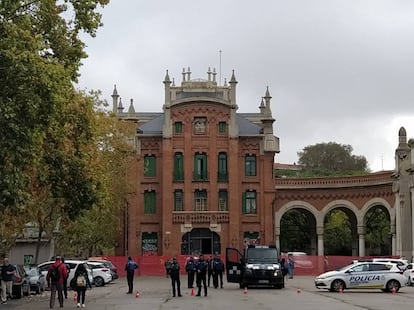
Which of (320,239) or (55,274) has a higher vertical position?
(320,239)

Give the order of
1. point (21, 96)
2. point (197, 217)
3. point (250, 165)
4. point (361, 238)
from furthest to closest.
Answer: point (361, 238)
point (250, 165)
point (197, 217)
point (21, 96)

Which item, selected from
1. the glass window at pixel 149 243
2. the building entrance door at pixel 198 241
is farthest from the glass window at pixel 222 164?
the glass window at pixel 149 243

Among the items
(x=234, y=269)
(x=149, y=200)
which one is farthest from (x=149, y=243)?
(x=234, y=269)

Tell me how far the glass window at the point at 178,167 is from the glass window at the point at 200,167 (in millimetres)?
1243

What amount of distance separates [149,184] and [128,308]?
46.7 m

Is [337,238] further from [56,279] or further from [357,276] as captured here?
[56,279]

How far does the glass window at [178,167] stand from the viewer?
72000 mm

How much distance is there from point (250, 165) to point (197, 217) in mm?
6948

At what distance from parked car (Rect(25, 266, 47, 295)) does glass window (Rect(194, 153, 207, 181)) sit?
33.4 metres

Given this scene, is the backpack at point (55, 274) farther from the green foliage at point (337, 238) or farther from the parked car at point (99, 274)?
the green foliage at point (337, 238)

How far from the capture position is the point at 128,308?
86.6ft

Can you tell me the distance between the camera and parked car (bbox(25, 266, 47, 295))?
3753cm

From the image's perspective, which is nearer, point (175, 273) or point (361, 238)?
point (175, 273)

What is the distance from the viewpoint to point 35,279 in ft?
124
